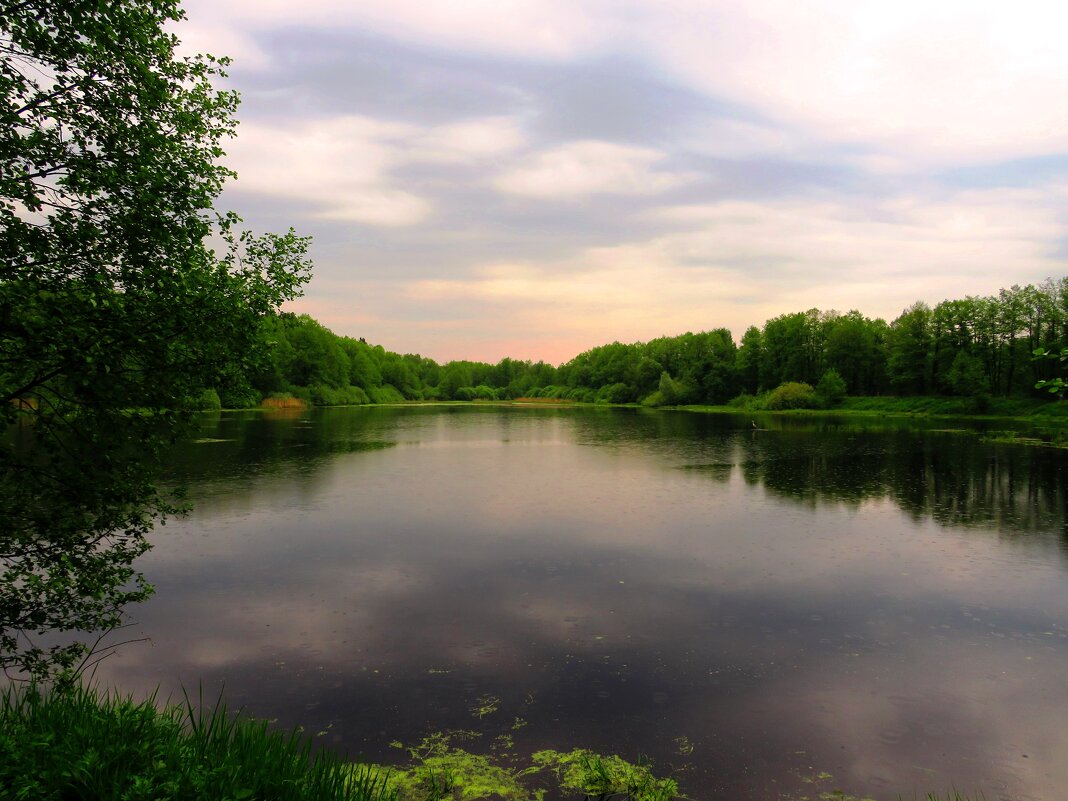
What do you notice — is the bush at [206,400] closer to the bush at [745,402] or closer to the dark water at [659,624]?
the dark water at [659,624]

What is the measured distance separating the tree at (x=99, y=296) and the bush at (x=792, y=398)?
312ft

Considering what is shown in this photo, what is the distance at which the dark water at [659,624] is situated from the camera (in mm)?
7941

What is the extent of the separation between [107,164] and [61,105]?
756 millimetres

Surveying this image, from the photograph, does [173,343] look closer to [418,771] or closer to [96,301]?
[96,301]

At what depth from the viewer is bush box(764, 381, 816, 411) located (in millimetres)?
92812

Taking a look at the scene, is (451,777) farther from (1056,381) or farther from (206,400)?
(1056,381)

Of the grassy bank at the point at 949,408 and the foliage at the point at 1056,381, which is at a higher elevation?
the foliage at the point at 1056,381

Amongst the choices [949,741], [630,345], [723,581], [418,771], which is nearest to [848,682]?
[949,741]

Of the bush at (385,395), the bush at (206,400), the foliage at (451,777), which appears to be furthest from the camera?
the bush at (385,395)

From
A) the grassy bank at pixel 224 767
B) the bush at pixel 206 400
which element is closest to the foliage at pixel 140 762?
the grassy bank at pixel 224 767

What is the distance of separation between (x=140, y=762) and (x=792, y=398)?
98.0 m

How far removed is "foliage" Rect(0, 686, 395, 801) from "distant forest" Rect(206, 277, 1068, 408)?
139 ft

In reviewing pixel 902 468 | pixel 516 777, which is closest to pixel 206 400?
pixel 516 777

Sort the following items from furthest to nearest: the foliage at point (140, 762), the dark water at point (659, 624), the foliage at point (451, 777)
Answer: the dark water at point (659, 624)
the foliage at point (451, 777)
the foliage at point (140, 762)
